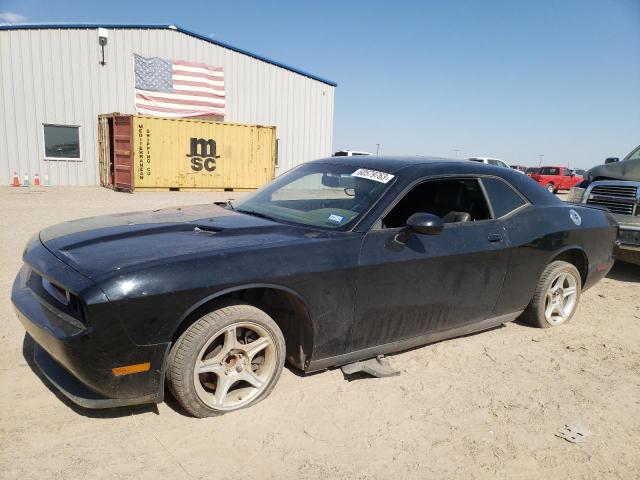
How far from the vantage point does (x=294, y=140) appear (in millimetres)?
22750

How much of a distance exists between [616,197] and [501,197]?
12.7ft

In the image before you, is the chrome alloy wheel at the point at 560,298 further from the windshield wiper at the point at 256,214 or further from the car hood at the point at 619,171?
the car hood at the point at 619,171

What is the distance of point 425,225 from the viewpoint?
3166mm

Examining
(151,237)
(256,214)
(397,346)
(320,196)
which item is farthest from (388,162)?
(151,237)

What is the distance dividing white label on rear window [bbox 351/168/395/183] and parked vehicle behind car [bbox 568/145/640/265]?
456 cm

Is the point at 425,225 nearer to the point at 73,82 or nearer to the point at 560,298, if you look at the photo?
the point at 560,298

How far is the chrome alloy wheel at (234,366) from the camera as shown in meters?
2.72

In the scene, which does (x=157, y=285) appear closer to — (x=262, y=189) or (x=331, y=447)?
(x=331, y=447)

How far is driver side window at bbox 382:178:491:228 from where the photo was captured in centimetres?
380

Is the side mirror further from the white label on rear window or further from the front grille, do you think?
the front grille

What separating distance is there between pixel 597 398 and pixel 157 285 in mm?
2986

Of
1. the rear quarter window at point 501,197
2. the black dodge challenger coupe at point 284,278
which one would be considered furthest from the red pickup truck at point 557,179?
the rear quarter window at point 501,197

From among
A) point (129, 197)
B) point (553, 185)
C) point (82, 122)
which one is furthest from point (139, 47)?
point (553, 185)

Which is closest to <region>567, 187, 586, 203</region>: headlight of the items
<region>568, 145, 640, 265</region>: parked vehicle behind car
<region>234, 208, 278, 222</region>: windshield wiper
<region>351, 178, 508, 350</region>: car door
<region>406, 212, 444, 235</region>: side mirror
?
<region>568, 145, 640, 265</region>: parked vehicle behind car
